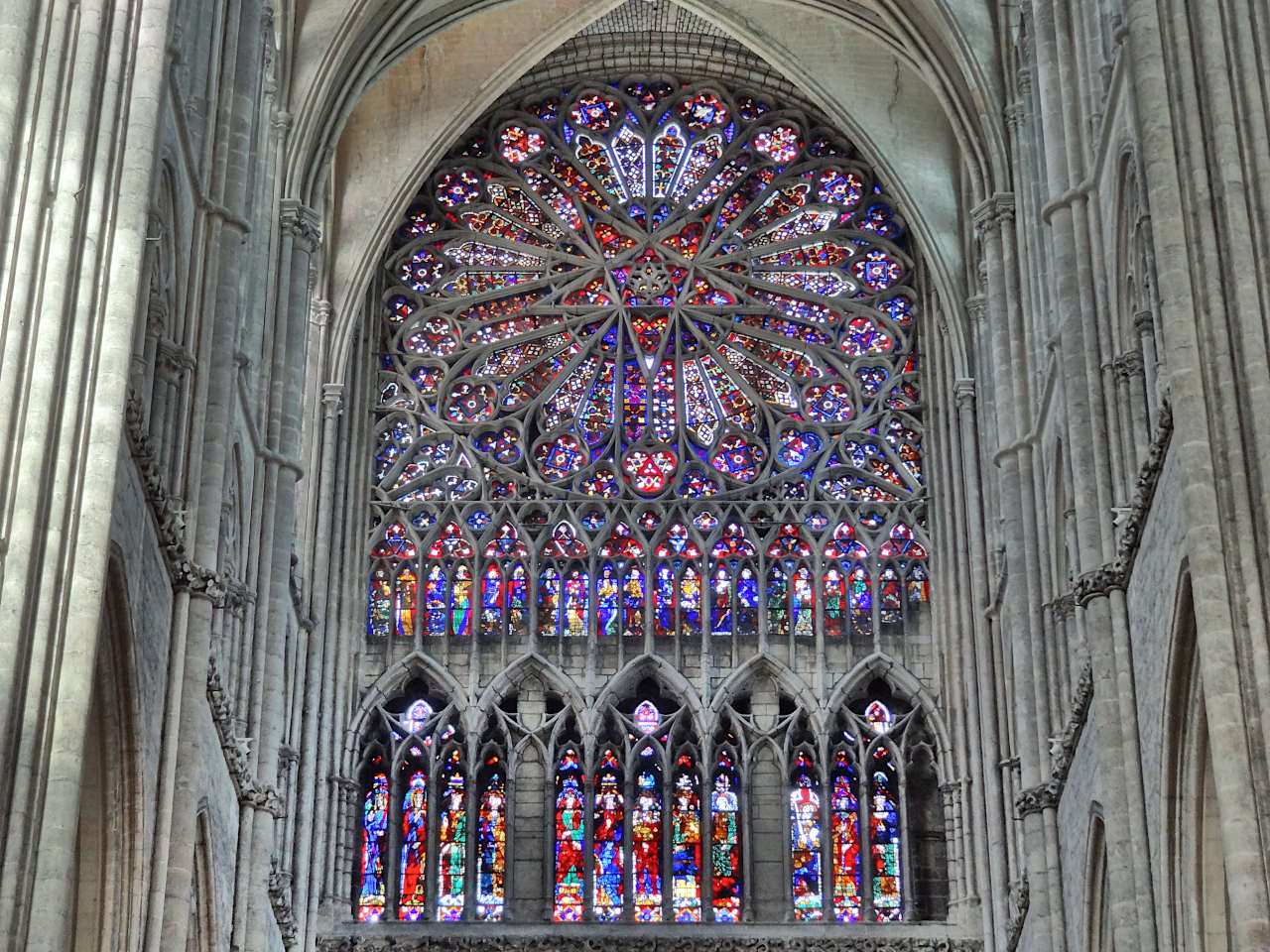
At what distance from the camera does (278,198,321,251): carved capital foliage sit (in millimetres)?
25484

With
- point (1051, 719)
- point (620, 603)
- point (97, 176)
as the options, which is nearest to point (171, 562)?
point (97, 176)

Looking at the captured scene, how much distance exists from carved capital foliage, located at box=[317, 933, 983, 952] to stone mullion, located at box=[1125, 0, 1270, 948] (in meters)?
11.7

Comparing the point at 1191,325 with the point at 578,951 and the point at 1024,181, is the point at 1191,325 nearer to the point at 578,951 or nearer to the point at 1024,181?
the point at 1024,181

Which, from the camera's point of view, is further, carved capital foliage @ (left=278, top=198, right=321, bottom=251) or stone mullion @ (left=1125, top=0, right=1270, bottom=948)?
carved capital foliage @ (left=278, top=198, right=321, bottom=251)

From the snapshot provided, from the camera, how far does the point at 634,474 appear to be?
98.4ft

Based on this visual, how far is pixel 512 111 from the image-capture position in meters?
32.3

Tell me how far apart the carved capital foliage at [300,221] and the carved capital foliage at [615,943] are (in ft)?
23.7

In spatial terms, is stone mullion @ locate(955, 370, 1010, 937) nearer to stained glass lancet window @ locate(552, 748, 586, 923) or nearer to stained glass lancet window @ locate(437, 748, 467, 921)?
stained glass lancet window @ locate(552, 748, 586, 923)

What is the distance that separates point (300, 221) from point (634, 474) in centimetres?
601

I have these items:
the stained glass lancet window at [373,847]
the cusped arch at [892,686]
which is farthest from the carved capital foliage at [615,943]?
Answer: the cusped arch at [892,686]

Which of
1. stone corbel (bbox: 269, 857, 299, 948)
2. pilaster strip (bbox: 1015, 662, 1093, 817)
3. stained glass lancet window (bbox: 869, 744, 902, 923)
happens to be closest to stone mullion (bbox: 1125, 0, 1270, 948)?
pilaster strip (bbox: 1015, 662, 1093, 817)

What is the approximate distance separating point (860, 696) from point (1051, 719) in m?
5.89

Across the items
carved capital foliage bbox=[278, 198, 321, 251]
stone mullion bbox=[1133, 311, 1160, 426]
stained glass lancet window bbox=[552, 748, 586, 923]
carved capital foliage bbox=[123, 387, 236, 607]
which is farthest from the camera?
stained glass lancet window bbox=[552, 748, 586, 923]

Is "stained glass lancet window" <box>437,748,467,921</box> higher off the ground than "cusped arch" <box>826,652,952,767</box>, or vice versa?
"cusped arch" <box>826,652,952,767</box>
